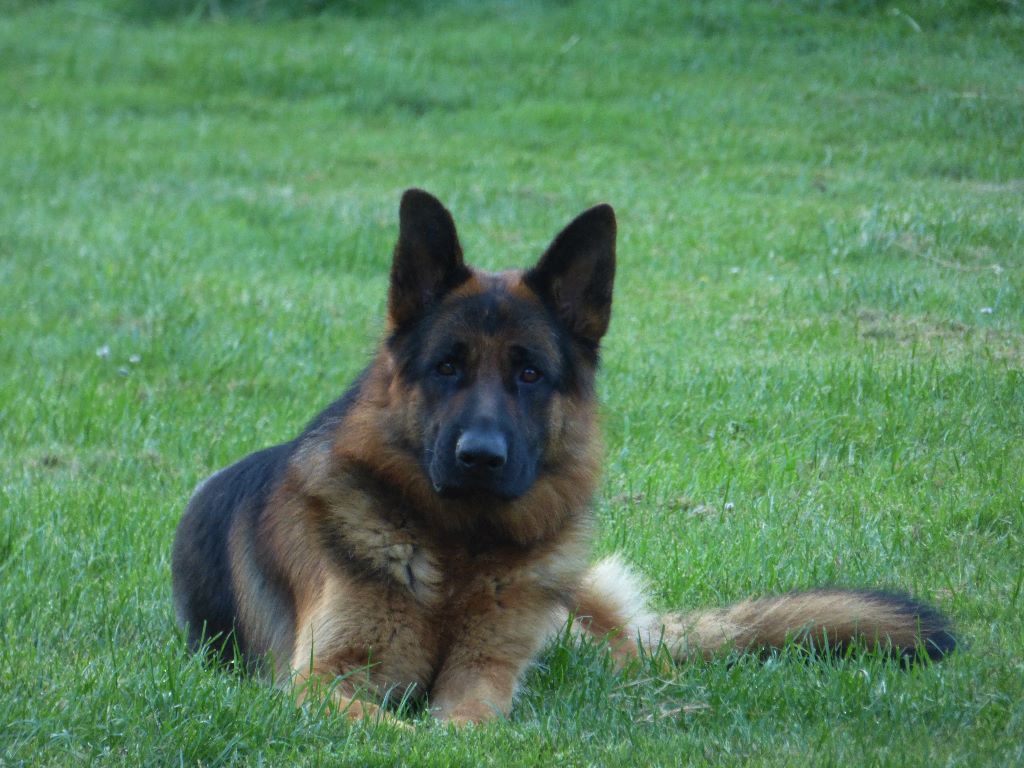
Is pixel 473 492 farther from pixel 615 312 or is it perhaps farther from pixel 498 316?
pixel 615 312

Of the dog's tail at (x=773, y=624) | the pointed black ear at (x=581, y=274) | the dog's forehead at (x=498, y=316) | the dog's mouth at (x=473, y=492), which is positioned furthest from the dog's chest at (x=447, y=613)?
the pointed black ear at (x=581, y=274)

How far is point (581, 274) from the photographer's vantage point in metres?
4.69

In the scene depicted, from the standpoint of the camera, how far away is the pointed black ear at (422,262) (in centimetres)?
452

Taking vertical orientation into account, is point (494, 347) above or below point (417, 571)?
above

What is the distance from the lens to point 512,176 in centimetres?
Answer: 1336

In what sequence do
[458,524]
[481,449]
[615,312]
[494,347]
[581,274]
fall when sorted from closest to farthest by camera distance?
[481,449], [494,347], [458,524], [581,274], [615,312]

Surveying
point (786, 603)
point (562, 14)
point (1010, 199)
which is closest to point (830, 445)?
point (786, 603)

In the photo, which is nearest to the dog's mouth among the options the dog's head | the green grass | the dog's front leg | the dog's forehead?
the dog's head

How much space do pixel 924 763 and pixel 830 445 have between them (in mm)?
3399

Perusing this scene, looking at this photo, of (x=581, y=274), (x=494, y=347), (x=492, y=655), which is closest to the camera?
(x=492, y=655)

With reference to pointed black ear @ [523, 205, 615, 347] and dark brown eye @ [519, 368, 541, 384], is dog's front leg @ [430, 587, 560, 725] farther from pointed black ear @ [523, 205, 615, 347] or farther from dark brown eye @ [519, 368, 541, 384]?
pointed black ear @ [523, 205, 615, 347]

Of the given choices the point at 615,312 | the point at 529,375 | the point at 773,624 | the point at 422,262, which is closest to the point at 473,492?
the point at 529,375

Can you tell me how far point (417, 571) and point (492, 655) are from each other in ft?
1.21

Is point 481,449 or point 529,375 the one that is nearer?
point 481,449
